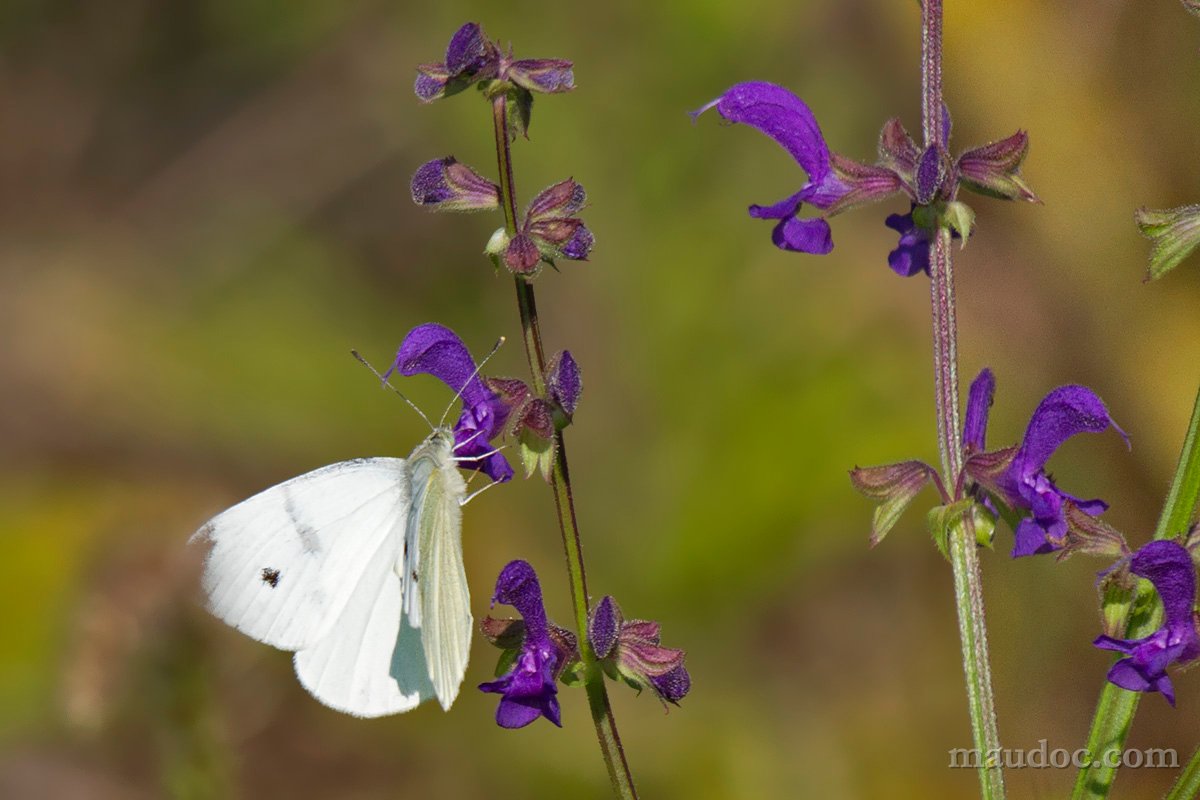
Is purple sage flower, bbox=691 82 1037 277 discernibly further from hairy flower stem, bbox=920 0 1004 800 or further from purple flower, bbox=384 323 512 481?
purple flower, bbox=384 323 512 481

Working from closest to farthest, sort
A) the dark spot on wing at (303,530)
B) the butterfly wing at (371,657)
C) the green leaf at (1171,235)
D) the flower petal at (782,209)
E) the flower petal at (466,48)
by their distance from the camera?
the flower petal at (466,48) → the green leaf at (1171,235) → the flower petal at (782,209) → the butterfly wing at (371,657) → the dark spot on wing at (303,530)

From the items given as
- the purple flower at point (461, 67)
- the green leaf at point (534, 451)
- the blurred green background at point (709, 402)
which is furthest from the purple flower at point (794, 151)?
the blurred green background at point (709, 402)

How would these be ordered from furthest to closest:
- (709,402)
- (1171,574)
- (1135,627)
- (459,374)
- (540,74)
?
(709,402) < (459,374) < (1135,627) < (540,74) < (1171,574)

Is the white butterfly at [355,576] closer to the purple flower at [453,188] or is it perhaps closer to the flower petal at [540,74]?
the purple flower at [453,188]

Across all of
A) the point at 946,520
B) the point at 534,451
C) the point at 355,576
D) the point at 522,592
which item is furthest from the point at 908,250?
the point at 355,576

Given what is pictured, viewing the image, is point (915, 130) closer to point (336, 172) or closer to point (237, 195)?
point (336, 172)

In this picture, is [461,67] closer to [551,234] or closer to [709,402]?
[551,234]
